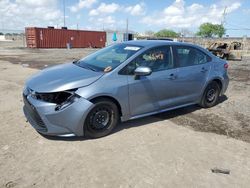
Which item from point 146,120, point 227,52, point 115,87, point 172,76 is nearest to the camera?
point 115,87

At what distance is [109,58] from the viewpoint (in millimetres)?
Result: 4926

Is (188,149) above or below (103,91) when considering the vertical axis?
below

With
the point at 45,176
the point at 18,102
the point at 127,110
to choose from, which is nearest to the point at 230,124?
the point at 127,110

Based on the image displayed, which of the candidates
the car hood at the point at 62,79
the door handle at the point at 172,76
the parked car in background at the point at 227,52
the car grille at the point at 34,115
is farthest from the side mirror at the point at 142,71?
the parked car in background at the point at 227,52

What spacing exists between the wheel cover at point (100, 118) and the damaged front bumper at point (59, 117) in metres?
0.21

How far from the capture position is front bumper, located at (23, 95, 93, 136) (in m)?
3.88

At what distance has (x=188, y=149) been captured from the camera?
13.3 feet

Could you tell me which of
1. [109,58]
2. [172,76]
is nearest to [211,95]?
[172,76]

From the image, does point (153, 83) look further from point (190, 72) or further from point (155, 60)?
point (190, 72)

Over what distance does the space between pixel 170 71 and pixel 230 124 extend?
1.61m

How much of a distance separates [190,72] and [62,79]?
2.69 metres

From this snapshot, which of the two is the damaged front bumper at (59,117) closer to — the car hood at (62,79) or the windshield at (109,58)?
the car hood at (62,79)

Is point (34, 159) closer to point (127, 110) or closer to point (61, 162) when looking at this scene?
point (61, 162)

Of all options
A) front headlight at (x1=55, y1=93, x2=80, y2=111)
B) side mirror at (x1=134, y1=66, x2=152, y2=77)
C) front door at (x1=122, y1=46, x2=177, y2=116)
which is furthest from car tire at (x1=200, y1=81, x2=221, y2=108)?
front headlight at (x1=55, y1=93, x2=80, y2=111)
